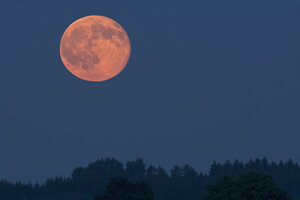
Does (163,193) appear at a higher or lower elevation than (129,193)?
higher

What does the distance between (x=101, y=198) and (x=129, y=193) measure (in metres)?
3.37

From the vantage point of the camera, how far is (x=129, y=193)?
7319 centimetres

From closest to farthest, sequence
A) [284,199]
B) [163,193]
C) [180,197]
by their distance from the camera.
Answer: [284,199], [180,197], [163,193]

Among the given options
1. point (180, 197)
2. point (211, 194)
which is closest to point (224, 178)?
point (211, 194)

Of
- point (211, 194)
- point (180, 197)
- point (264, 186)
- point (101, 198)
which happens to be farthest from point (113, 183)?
point (180, 197)

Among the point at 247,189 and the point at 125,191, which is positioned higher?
the point at 125,191

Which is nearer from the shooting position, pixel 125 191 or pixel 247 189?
pixel 247 189

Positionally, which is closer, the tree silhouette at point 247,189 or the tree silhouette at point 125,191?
the tree silhouette at point 247,189

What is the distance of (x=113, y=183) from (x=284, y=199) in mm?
19041

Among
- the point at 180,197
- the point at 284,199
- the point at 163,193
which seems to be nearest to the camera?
the point at 284,199

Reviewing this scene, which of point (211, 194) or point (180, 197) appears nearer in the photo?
point (211, 194)

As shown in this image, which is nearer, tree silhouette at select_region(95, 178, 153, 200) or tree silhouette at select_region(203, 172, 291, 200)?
tree silhouette at select_region(203, 172, 291, 200)

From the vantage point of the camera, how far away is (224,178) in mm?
74812

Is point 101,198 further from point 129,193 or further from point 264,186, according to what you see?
point 264,186
